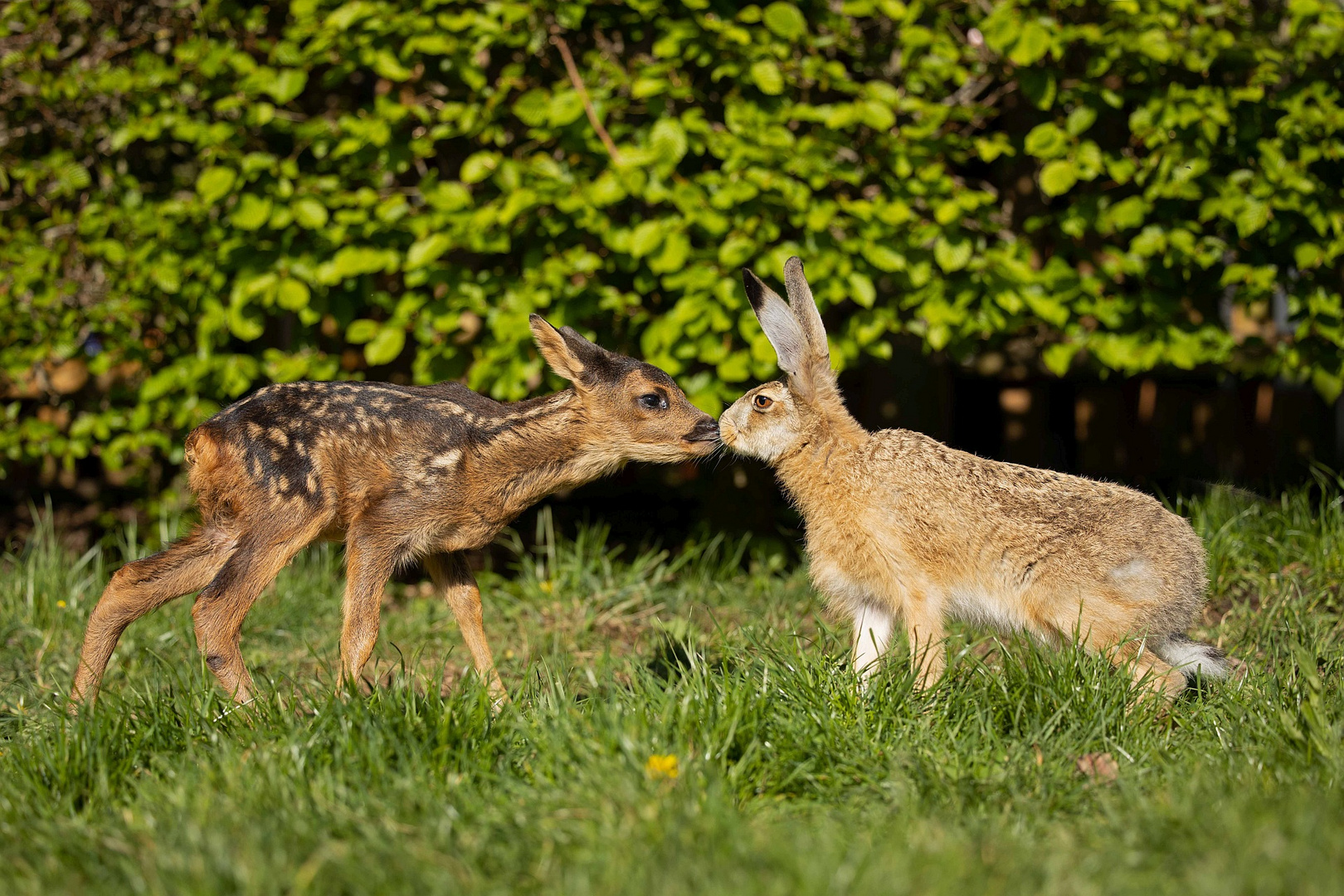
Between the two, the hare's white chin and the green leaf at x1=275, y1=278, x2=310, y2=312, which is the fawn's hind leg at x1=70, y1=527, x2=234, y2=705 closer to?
the green leaf at x1=275, y1=278, x2=310, y2=312

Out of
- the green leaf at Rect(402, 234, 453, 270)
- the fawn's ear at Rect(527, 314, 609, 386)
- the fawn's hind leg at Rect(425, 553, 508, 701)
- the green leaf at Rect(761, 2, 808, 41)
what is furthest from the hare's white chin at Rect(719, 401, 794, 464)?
the green leaf at Rect(761, 2, 808, 41)

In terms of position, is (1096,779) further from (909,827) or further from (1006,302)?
(1006,302)

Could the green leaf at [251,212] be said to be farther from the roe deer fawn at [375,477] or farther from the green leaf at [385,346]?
the roe deer fawn at [375,477]

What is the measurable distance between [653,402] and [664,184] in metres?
1.23

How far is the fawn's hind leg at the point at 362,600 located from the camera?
14.3 feet

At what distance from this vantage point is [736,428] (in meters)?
4.96

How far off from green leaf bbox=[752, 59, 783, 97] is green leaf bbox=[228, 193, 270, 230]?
2425mm

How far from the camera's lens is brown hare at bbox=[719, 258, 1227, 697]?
421 cm

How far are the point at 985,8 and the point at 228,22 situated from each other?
3853 mm

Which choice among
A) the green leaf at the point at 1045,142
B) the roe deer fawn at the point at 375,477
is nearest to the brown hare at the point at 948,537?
the roe deer fawn at the point at 375,477

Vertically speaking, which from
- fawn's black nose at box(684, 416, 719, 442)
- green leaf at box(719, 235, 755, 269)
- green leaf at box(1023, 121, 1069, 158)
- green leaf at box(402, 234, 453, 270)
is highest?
green leaf at box(1023, 121, 1069, 158)

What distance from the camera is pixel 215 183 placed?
5.58 meters

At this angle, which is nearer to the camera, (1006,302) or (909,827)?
(909,827)

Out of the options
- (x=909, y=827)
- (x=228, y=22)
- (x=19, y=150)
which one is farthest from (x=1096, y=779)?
(x=19, y=150)
